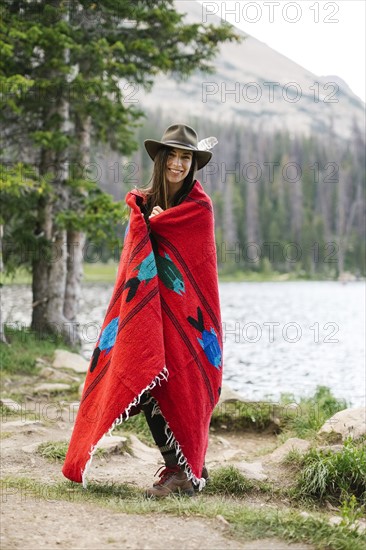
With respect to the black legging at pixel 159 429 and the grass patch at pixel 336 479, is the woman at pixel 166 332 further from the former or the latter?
the grass patch at pixel 336 479

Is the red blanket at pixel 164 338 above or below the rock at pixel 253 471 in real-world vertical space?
above

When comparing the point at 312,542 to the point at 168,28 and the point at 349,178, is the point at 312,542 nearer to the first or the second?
the point at 168,28

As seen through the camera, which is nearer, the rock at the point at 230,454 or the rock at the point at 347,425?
the rock at the point at 347,425

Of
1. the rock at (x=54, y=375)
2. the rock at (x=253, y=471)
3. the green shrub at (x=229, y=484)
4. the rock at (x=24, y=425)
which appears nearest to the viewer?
the green shrub at (x=229, y=484)

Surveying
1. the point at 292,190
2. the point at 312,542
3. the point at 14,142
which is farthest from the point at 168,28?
the point at 292,190

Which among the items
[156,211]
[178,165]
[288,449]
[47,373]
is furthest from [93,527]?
[47,373]

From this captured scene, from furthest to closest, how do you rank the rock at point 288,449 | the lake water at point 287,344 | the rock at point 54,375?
the lake water at point 287,344, the rock at point 54,375, the rock at point 288,449

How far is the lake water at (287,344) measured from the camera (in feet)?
42.1

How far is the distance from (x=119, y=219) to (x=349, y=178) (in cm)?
7933

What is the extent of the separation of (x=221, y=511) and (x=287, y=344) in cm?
1608

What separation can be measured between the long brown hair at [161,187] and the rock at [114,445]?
243 centimetres

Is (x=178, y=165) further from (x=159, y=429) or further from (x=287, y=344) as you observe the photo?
(x=287, y=344)

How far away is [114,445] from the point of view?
6.16m

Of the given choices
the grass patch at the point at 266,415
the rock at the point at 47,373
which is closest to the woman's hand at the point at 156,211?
the grass patch at the point at 266,415
